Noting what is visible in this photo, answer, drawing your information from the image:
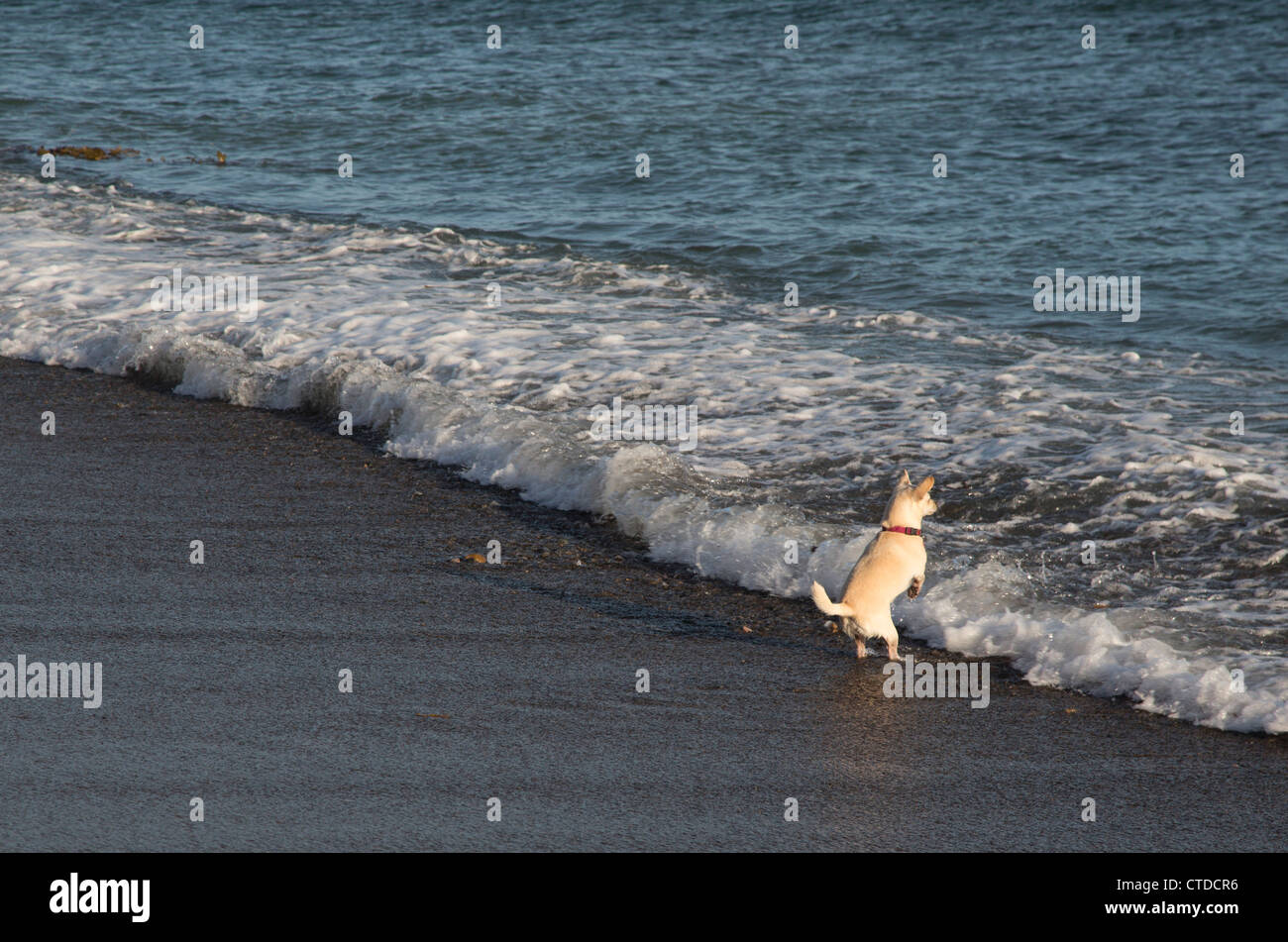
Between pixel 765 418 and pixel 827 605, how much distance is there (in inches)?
141

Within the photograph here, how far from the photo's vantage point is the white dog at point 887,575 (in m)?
5.55

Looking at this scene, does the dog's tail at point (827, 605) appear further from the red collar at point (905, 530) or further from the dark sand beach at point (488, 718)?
the red collar at point (905, 530)

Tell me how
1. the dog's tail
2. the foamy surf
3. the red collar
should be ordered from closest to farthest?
the dog's tail, the red collar, the foamy surf

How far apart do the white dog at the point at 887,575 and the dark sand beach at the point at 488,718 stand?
195 millimetres

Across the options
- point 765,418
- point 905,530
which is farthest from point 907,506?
point 765,418

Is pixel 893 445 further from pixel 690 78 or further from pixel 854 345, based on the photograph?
pixel 690 78

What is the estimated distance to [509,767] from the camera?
465 centimetres

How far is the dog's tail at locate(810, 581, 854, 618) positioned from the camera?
5.27m

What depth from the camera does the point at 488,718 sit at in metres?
5.04

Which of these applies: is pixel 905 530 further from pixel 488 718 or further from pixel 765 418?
pixel 765 418

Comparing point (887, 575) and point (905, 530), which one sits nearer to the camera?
point (887, 575)

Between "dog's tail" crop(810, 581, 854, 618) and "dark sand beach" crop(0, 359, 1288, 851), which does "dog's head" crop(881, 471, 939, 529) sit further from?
"dark sand beach" crop(0, 359, 1288, 851)

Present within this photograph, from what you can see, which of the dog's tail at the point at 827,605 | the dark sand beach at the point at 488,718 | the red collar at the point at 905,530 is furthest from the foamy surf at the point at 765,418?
the dog's tail at the point at 827,605

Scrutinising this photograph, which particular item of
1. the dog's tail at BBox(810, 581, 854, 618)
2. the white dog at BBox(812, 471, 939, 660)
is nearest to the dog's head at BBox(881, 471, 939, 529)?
the white dog at BBox(812, 471, 939, 660)
